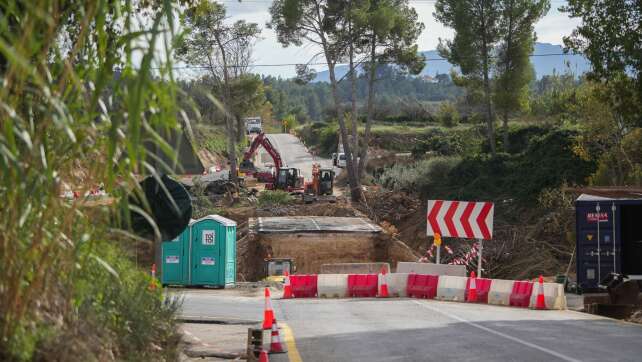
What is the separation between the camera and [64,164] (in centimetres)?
659

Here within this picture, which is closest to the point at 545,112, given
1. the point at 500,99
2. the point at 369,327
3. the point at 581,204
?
the point at 500,99

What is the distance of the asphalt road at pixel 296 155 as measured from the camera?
86838 millimetres

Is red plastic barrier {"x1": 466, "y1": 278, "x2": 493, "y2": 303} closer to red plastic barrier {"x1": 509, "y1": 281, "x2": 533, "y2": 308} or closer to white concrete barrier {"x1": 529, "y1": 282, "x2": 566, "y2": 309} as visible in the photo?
red plastic barrier {"x1": 509, "y1": 281, "x2": 533, "y2": 308}

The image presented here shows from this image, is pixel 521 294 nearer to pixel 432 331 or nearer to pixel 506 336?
pixel 432 331

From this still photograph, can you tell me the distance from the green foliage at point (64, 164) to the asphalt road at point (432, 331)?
638 centimetres

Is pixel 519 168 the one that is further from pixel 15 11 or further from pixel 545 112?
pixel 15 11

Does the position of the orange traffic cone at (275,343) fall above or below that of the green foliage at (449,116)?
below

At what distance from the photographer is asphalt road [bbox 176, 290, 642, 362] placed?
512 inches

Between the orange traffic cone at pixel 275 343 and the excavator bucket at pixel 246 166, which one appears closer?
the orange traffic cone at pixel 275 343

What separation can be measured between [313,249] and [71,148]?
34.5m

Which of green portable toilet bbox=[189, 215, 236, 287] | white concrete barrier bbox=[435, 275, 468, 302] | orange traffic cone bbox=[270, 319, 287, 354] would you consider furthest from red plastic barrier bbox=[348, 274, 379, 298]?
orange traffic cone bbox=[270, 319, 287, 354]

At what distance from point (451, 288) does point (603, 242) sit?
3754 millimetres

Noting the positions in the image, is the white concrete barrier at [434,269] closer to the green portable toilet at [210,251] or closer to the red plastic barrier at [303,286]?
the red plastic barrier at [303,286]

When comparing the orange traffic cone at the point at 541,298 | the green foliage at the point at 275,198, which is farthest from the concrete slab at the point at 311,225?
the orange traffic cone at the point at 541,298
